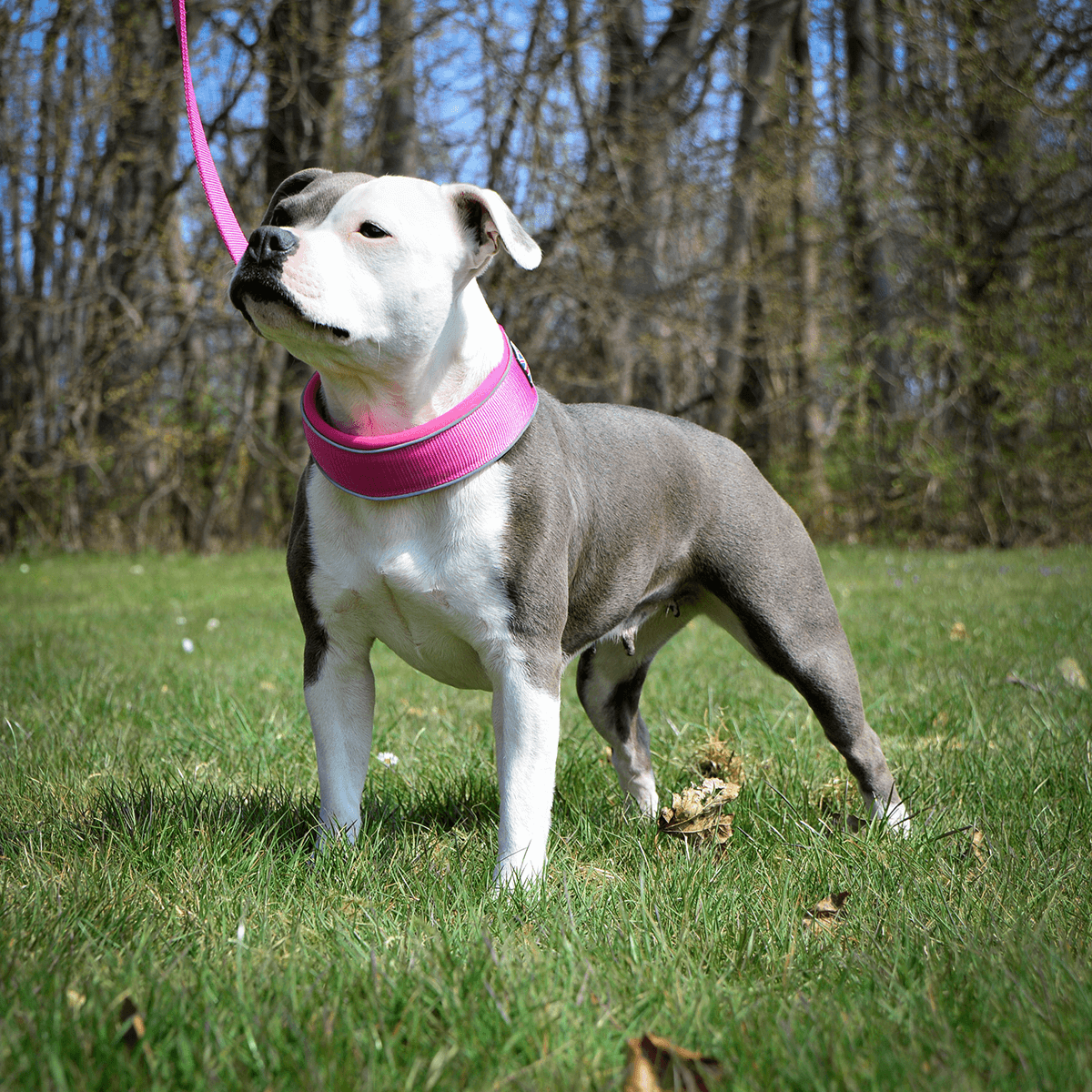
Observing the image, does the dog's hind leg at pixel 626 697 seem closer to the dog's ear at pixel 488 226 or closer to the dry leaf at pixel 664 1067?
the dog's ear at pixel 488 226

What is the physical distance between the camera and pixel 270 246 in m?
2.05

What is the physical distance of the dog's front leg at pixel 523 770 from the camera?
2.26 m

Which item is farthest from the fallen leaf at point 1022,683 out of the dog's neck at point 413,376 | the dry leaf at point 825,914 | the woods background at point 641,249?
the woods background at point 641,249

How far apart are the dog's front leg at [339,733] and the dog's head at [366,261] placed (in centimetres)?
74

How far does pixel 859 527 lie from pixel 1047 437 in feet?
7.24

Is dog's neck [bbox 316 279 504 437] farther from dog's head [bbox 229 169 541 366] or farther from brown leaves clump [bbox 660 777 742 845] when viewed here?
brown leaves clump [bbox 660 777 742 845]

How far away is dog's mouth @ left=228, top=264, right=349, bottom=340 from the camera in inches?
80.3

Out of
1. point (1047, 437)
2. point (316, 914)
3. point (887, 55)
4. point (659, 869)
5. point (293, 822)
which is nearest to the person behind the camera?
point (316, 914)

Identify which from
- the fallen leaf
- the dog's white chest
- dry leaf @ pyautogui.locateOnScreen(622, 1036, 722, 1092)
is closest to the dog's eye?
the dog's white chest

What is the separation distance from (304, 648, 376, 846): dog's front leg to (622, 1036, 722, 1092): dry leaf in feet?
3.59

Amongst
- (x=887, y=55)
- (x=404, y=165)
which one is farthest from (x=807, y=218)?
(x=404, y=165)

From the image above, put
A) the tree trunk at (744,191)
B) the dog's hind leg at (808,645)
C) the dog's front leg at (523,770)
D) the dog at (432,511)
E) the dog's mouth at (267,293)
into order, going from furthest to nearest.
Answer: the tree trunk at (744,191)
the dog's hind leg at (808,645)
the dog's front leg at (523,770)
the dog at (432,511)
the dog's mouth at (267,293)

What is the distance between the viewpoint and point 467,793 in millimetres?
2988

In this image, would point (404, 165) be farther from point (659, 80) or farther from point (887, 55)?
point (887, 55)
